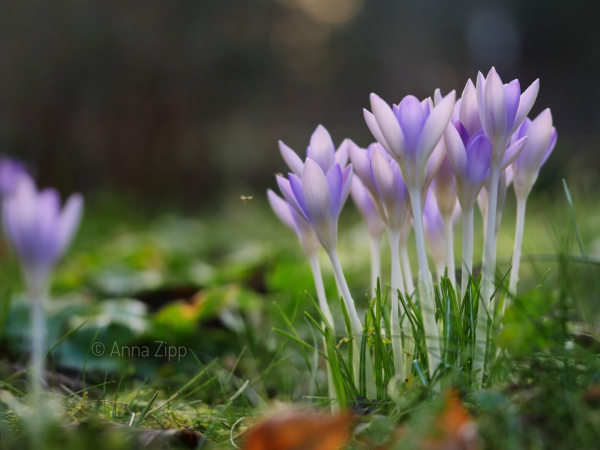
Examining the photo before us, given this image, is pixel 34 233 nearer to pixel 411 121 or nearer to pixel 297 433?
pixel 297 433

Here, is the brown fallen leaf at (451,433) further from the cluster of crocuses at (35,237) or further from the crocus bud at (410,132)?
the cluster of crocuses at (35,237)

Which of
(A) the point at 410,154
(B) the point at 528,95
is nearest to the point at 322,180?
(A) the point at 410,154

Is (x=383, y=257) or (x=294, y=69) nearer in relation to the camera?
(x=383, y=257)

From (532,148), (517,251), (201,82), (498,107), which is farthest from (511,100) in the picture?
(201,82)

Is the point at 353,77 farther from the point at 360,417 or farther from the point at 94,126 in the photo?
the point at 360,417

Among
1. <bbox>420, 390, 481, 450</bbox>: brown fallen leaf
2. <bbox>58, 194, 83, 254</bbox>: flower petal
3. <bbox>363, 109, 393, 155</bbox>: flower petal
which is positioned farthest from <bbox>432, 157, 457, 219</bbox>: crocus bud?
<bbox>58, 194, 83, 254</bbox>: flower petal

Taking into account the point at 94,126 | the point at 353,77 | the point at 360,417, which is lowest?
the point at 360,417

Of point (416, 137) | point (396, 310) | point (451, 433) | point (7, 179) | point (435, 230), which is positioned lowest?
point (451, 433)
